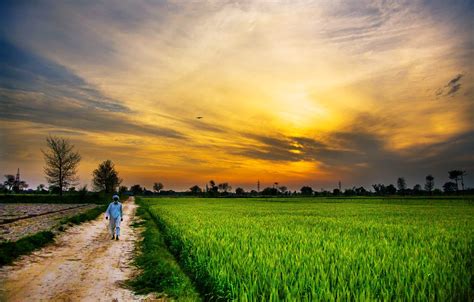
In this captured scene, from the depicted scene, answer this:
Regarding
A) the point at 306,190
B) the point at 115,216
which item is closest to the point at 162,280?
the point at 115,216

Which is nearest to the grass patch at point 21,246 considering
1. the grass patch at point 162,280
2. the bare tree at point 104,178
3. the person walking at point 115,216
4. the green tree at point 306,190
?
the person walking at point 115,216

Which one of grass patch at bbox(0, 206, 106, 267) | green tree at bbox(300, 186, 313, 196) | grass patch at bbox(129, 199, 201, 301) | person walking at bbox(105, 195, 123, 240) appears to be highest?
green tree at bbox(300, 186, 313, 196)

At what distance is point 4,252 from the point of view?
449 inches

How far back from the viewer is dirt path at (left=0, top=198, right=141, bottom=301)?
24.9 feet

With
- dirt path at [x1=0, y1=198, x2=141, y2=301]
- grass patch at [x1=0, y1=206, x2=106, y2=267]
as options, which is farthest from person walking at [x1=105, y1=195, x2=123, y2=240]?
grass patch at [x1=0, y1=206, x2=106, y2=267]

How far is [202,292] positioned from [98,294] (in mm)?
2462

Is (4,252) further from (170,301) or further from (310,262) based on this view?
(310,262)

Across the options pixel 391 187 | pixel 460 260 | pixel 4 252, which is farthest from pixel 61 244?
pixel 391 187

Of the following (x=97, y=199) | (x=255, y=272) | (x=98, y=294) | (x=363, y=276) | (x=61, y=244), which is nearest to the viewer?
(x=363, y=276)

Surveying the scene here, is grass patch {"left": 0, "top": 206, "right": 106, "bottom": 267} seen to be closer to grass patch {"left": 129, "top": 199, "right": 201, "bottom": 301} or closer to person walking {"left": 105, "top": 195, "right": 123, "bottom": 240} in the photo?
person walking {"left": 105, "top": 195, "right": 123, "bottom": 240}

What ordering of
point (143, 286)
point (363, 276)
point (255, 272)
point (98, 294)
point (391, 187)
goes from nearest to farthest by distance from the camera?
point (363, 276), point (255, 272), point (98, 294), point (143, 286), point (391, 187)

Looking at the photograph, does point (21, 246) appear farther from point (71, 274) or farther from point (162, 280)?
point (162, 280)

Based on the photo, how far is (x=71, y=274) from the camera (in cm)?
952

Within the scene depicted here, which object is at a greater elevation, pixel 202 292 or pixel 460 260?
pixel 460 260
